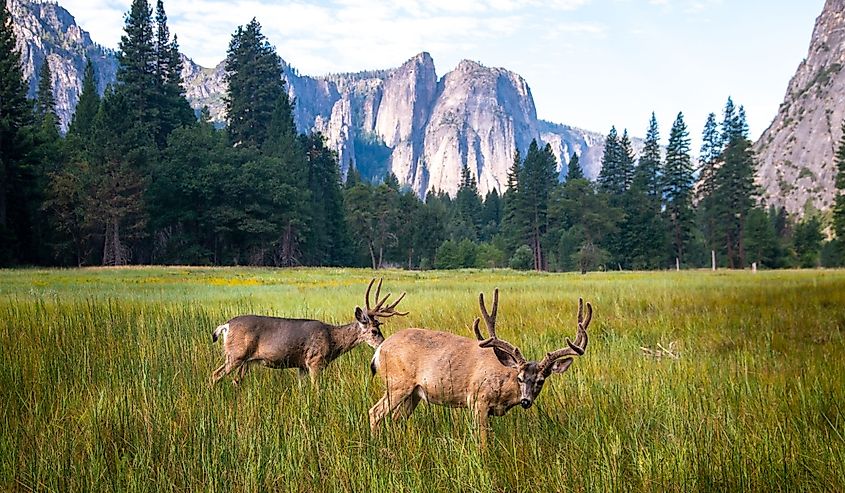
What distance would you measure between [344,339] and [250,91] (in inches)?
2474

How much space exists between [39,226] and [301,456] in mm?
46568

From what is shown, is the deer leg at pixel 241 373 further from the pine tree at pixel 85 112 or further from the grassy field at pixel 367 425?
the pine tree at pixel 85 112

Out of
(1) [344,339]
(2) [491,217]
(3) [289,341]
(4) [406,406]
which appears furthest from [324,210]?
(4) [406,406]

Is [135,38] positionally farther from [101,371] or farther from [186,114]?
[101,371]

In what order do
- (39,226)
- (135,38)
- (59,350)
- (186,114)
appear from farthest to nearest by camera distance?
(186,114), (135,38), (39,226), (59,350)

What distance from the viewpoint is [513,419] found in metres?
4.88

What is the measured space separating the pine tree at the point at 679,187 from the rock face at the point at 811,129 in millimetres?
64324

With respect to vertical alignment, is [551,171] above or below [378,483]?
above

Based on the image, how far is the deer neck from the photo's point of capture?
7258mm

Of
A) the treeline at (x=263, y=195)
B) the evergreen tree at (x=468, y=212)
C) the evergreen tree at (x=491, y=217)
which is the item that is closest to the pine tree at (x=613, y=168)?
the treeline at (x=263, y=195)

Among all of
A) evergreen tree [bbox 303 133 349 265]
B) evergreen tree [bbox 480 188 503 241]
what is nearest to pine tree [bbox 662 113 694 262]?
evergreen tree [bbox 303 133 349 265]

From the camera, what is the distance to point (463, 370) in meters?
4.98

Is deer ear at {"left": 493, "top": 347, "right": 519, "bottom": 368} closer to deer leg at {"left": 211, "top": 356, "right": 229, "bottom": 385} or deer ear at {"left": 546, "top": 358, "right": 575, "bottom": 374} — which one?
deer ear at {"left": 546, "top": 358, "right": 575, "bottom": 374}

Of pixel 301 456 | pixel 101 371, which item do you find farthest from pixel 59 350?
pixel 301 456
